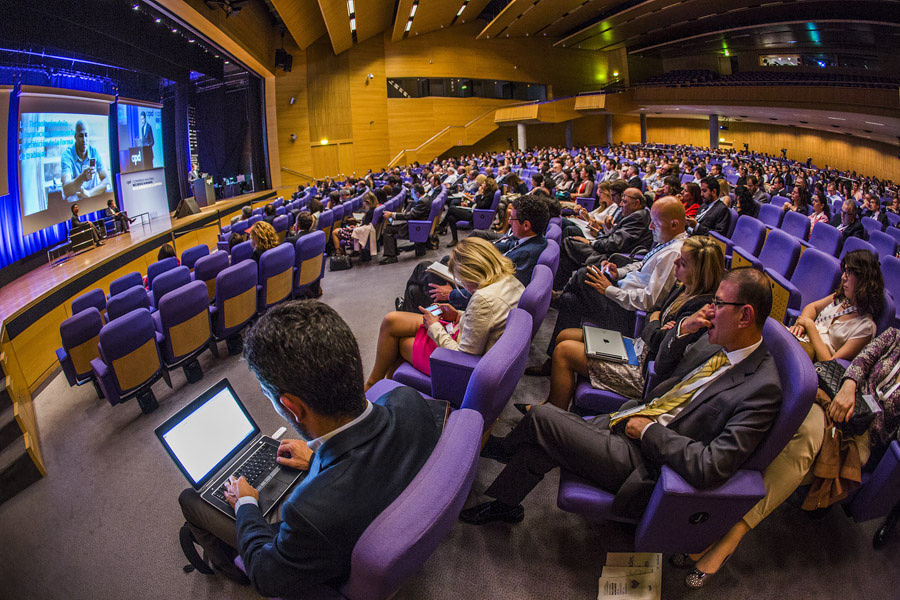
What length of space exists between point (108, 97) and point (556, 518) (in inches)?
494

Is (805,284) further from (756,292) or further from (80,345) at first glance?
(80,345)

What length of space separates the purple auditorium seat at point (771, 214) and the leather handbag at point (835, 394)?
12.0 ft

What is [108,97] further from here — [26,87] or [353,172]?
[353,172]

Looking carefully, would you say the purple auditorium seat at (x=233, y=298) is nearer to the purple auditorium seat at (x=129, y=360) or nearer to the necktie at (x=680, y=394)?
the purple auditorium seat at (x=129, y=360)

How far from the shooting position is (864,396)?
1854 millimetres

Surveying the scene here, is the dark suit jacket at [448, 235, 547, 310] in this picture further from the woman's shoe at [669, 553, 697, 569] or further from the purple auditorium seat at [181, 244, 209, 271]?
the purple auditorium seat at [181, 244, 209, 271]

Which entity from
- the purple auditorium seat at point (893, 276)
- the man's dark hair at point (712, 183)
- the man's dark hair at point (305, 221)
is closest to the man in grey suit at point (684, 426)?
the purple auditorium seat at point (893, 276)

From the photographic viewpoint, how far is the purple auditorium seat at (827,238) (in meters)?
3.83

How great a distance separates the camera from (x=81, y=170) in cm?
950

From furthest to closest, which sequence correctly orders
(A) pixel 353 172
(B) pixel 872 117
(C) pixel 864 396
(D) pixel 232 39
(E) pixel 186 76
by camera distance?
1. (A) pixel 353 172
2. (B) pixel 872 117
3. (E) pixel 186 76
4. (D) pixel 232 39
5. (C) pixel 864 396

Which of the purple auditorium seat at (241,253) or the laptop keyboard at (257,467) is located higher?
the purple auditorium seat at (241,253)

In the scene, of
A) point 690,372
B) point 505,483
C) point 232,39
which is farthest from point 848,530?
point 232,39

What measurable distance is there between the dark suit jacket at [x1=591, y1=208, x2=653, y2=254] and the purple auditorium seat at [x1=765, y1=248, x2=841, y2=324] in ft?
3.81

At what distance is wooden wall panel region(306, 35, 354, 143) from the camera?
18.8 metres
